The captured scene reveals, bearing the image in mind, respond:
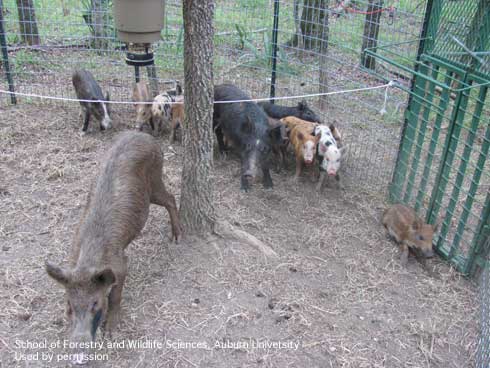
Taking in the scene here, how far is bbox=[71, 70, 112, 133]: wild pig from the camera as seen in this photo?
7.46m

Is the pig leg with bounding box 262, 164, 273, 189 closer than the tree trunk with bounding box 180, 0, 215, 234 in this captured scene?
No

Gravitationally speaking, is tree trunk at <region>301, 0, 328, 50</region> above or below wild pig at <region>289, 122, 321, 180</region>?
above

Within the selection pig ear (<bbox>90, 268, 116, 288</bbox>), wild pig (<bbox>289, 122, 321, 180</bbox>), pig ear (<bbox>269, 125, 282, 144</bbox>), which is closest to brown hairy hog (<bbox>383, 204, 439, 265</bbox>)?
wild pig (<bbox>289, 122, 321, 180</bbox>)

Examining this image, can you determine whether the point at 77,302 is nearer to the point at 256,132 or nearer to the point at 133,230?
the point at 133,230

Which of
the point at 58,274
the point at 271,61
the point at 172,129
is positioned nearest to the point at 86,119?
the point at 172,129

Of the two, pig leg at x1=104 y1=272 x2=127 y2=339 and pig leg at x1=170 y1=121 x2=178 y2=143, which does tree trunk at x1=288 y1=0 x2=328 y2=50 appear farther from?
pig leg at x1=104 y1=272 x2=127 y2=339

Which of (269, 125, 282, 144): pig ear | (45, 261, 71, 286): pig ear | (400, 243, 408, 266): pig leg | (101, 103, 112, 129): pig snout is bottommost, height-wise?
(400, 243, 408, 266): pig leg

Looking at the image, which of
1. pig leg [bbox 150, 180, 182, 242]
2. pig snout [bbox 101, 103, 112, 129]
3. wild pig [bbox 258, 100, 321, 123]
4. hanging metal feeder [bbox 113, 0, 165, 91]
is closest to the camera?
pig leg [bbox 150, 180, 182, 242]

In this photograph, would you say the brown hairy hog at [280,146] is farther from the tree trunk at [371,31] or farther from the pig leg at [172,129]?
the tree trunk at [371,31]

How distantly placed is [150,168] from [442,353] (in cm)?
298

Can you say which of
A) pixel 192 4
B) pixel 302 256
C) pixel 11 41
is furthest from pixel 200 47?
pixel 11 41

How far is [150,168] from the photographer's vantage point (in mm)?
4617

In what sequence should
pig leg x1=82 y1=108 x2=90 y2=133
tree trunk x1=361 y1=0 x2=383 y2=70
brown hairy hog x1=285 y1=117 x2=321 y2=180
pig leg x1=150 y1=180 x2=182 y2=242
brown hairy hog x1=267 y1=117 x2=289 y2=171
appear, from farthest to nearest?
tree trunk x1=361 y1=0 x2=383 y2=70 < pig leg x1=82 y1=108 x2=90 y2=133 < brown hairy hog x1=267 y1=117 x2=289 y2=171 < brown hairy hog x1=285 y1=117 x2=321 y2=180 < pig leg x1=150 y1=180 x2=182 y2=242

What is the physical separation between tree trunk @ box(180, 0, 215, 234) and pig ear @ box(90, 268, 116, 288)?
5.21ft
